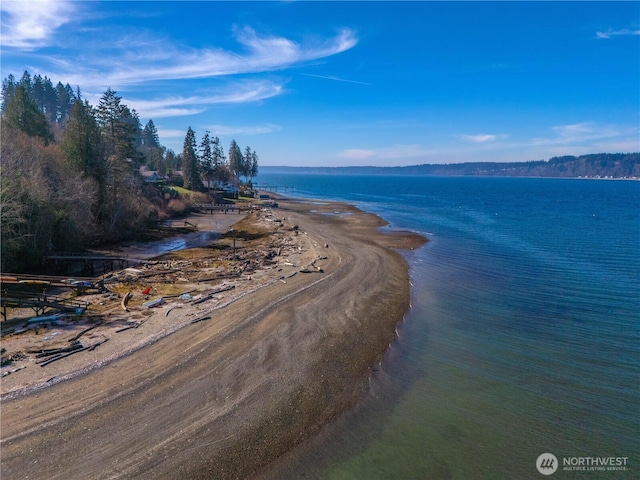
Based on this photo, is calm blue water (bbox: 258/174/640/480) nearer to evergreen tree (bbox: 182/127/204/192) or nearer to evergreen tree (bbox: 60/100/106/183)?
evergreen tree (bbox: 60/100/106/183)

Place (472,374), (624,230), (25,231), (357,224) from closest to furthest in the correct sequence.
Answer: (472,374) < (25,231) < (624,230) < (357,224)

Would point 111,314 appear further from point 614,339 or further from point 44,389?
point 614,339

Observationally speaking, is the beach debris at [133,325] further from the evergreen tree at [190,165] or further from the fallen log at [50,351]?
the evergreen tree at [190,165]

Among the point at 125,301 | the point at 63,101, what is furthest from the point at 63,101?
the point at 125,301

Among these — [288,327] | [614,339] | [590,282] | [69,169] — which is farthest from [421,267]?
[69,169]

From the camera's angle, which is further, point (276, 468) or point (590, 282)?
point (590, 282)
